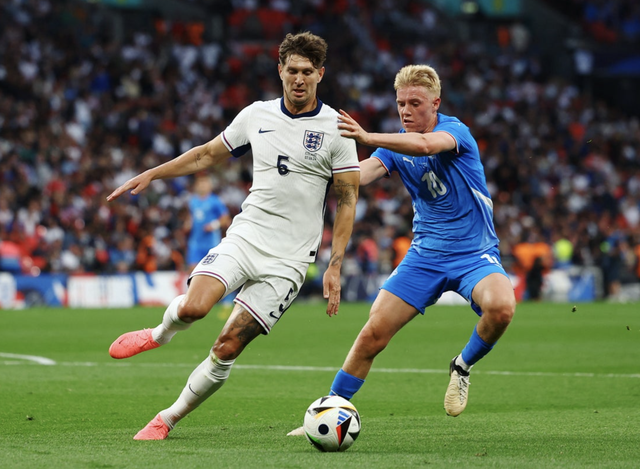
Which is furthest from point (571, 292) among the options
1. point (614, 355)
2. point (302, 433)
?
point (302, 433)

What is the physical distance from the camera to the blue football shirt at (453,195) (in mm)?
7121

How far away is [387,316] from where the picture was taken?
23.1 feet

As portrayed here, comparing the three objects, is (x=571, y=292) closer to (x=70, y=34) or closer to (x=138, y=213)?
(x=138, y=213)

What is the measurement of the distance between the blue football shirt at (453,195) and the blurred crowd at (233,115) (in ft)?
50.0

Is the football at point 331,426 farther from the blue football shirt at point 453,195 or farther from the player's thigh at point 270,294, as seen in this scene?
the blue football shirt at point 453,195

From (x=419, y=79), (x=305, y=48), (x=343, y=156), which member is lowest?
→ (x=343, y=156)

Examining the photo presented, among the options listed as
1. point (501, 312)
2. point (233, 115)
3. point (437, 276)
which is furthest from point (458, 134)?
point (233, 115)

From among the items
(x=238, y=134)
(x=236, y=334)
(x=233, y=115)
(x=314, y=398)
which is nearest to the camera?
(x=236, y=334)

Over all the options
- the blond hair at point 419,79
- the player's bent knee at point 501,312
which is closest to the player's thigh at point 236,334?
the player's bent knee at point 501,312

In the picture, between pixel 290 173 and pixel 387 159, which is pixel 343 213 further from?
pixel 387 159

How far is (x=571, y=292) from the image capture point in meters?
26.0

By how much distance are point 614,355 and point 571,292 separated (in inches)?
524

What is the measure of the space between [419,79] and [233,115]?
71.3 feet

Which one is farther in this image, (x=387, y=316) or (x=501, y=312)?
(x=387, y=316)
